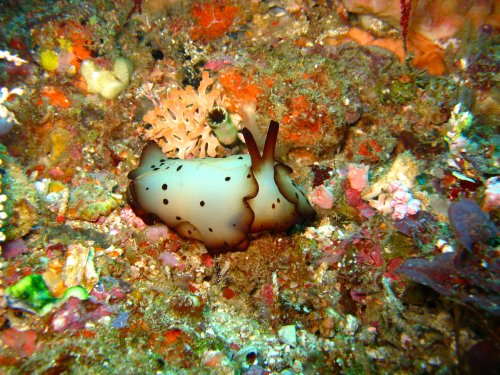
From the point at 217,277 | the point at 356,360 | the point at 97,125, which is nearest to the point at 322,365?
→ the point at 356,360

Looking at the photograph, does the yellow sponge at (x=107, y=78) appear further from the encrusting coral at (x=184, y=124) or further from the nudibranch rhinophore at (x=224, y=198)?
the nudibranch rhinophore at (x=224, y=198)

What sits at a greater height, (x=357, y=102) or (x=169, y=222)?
(x=357, y=102)

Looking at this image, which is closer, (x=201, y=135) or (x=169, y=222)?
(x=169, y=222)

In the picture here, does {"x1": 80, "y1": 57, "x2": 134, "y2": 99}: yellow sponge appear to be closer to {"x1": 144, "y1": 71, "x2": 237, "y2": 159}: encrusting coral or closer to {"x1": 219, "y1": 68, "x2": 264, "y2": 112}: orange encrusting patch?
{"x1": 144, "y1": 71, "x2": 237, "y2": 159}: encrusting coral

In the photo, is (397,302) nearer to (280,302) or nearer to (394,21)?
(280,302)

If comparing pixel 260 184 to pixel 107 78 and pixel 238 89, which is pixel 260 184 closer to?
pixel 238 89

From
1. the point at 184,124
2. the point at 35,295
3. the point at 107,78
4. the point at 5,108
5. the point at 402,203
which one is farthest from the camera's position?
the point at 107,78

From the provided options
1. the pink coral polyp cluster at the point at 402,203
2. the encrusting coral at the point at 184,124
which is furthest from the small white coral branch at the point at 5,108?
the pink coral polyp cluster at the point at 402,203

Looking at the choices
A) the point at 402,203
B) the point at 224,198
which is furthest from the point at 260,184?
→ the point at 402,203
